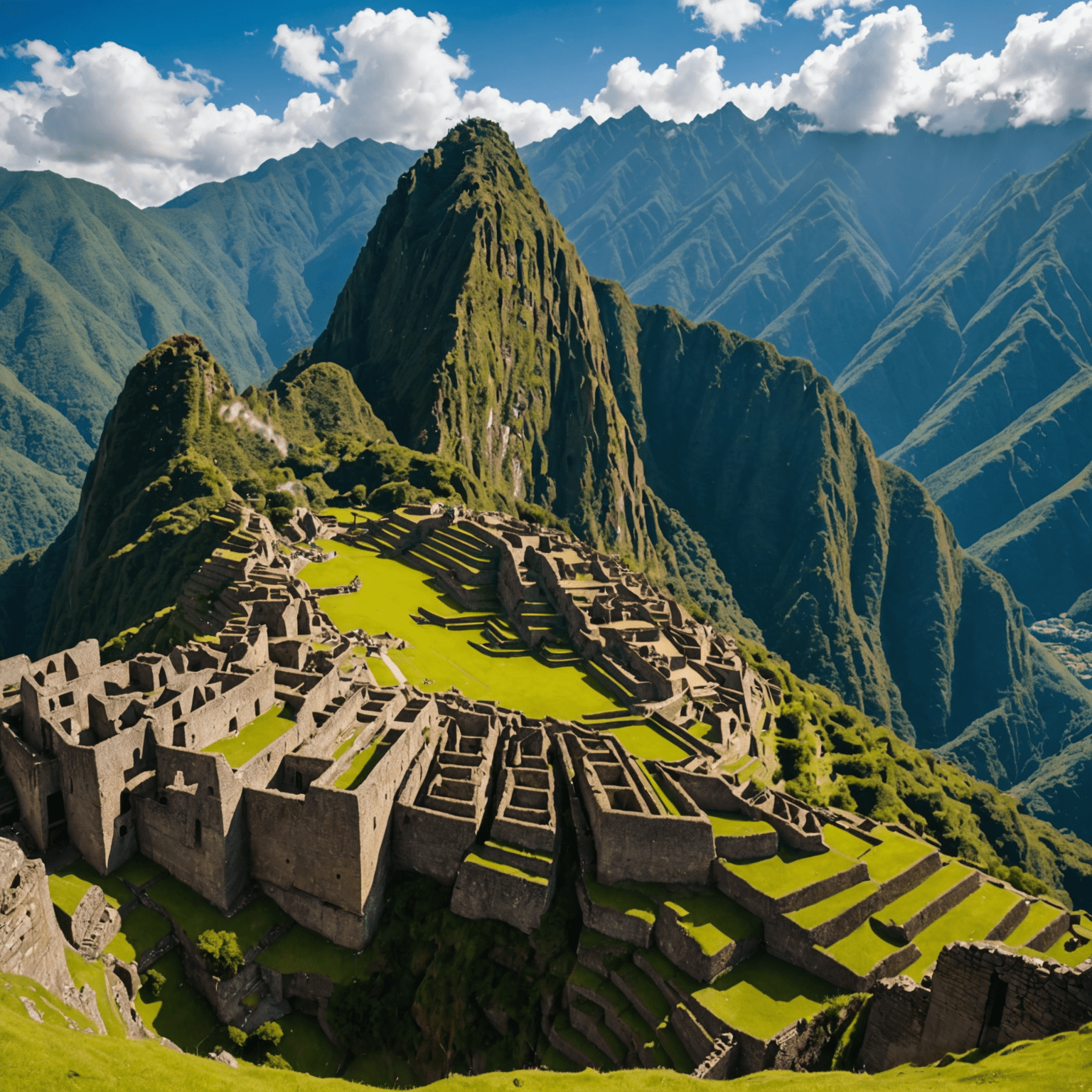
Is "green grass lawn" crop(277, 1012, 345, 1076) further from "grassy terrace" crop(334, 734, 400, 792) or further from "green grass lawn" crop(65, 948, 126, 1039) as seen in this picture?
"grassy terrace" crop(334, 734, 400, 792)

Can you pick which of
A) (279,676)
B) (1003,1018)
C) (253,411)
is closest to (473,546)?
(279,676)

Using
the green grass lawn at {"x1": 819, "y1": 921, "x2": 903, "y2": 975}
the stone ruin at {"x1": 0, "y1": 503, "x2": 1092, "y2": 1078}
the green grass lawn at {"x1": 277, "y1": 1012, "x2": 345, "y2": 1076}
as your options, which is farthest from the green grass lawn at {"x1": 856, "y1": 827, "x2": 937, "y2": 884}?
the green grass lawn at {"x1": 277, "y1": 1012, "x2": 345, "y2": 1076}

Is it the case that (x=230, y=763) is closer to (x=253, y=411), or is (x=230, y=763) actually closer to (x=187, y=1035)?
(x=187, y=1035)

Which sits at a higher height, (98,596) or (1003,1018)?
(98,596)

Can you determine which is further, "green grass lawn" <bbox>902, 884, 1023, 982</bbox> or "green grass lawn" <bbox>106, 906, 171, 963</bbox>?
"green grass lawn" <bbox>902, 884, 1023, 982</bbox>

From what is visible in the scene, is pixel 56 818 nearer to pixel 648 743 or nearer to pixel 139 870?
pixel 139 870

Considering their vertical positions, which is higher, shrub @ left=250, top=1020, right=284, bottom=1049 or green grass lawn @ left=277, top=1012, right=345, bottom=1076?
shrub @ left=250, top=1020, right=284, bottom=1049
